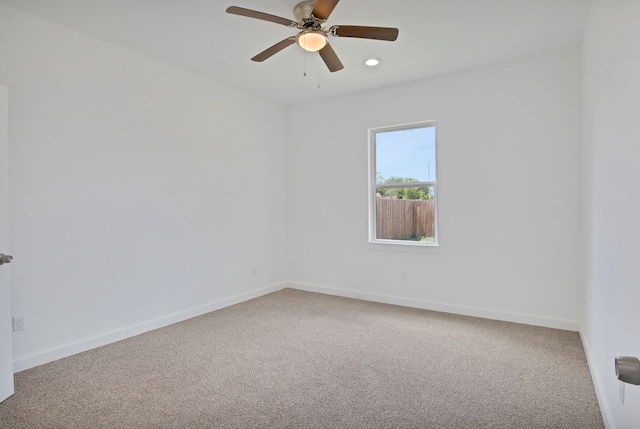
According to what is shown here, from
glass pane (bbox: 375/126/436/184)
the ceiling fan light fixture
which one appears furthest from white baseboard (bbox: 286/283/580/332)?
the ceiling fan light fixture

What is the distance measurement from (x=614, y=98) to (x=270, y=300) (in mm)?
3908

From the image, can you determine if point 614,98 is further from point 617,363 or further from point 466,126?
point 466,126

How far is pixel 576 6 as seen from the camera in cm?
257

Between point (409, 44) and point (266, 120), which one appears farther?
point (266, 120)

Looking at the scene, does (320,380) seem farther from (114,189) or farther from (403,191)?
(403,191)

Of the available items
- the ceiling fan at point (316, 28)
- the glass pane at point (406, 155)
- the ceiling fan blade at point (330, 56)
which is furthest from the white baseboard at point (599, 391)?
the ceiling fan blade at point (330, 56)

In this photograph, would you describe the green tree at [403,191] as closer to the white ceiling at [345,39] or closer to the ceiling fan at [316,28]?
the white ceiling at [345,39]

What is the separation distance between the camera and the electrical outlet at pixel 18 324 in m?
2.58

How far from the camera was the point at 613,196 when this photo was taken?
72.4 inches

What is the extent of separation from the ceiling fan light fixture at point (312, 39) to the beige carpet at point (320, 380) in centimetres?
245

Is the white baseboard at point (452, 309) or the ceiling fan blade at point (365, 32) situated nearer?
the ceiling fan blade at point (365, 32)

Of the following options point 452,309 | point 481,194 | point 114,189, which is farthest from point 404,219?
point 114,189

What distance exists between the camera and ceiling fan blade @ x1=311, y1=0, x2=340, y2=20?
212cm

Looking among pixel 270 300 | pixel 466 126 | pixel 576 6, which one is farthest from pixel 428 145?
pixel 270 300
